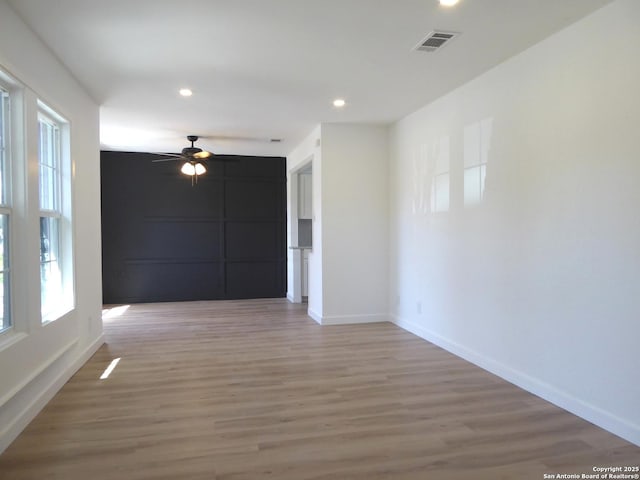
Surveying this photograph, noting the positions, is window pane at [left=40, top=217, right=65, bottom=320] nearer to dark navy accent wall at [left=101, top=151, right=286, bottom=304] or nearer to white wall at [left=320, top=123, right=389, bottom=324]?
white wall at [left=320, top=123, right=389, bottom=324]

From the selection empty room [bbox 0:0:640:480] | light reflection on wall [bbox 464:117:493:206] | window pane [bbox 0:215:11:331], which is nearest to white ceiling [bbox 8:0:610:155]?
empty room [bbox 0:0:640:480]

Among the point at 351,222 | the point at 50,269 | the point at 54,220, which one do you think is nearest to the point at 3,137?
the point at 54,220

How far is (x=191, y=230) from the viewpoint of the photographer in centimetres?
749

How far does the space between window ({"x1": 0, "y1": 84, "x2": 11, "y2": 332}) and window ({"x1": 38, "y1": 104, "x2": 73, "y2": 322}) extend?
0.57 metres

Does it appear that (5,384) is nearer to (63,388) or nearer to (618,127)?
(63,388)

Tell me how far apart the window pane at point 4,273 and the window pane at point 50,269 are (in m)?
0.53

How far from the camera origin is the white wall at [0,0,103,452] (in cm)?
248

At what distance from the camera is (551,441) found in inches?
94.9

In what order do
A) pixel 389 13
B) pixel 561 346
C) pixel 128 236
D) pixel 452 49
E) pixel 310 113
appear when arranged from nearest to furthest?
pixel 389 13, pixel 561 346, pixel 452 49, pixel 310 113, pixel 128 236

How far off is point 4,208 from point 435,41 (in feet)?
10.2

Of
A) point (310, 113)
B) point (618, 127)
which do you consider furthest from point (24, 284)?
point (618, 127)

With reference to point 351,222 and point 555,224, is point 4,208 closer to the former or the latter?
point 555,224

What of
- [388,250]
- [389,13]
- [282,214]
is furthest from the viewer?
[282,214]

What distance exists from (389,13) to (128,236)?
20.3 ft
